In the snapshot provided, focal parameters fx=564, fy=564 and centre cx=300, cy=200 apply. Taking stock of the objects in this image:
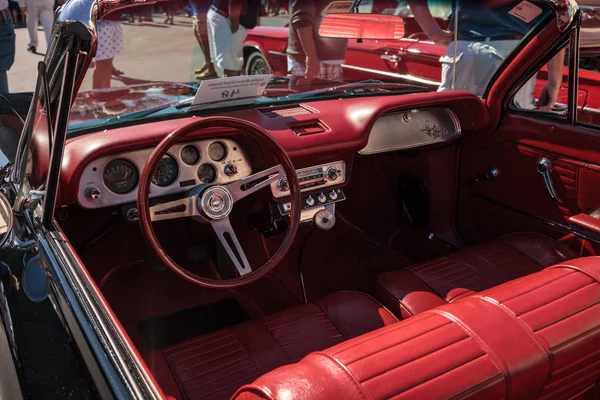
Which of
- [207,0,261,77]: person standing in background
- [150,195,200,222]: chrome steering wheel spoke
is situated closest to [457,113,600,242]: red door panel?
[150,195,200,222]: chrome steering wheel spoke

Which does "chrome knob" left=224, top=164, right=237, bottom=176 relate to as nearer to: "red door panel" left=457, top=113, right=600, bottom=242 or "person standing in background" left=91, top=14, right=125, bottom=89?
"person standing in background" left=91, top=14, right=125, bottom=89

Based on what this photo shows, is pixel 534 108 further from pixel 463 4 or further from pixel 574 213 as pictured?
pixel 463 4

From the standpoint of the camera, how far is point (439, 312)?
1315 mm

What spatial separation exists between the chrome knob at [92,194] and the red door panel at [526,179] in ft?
6.30

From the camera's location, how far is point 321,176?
8.27 feet

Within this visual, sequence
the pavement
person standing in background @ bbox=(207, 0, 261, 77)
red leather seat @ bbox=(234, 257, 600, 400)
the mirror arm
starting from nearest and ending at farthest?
red leather seat @ bbox=(234, 257, 600, 400), the mirror arm, the pavement, person standing in background @ bbox=(207, 0, 261, 77)

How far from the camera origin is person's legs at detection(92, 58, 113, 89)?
306cm

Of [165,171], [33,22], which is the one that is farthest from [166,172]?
[33,22]

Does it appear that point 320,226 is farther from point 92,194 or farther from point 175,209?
point 92,194

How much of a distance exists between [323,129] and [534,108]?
3.69 ft

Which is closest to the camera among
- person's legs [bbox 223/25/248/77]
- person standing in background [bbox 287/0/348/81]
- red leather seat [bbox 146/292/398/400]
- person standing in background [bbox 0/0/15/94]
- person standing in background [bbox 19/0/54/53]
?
red leather seat [bbox 146/292/398/400]

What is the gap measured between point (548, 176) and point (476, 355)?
5.76 ft

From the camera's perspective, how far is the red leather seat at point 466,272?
2.23 meters

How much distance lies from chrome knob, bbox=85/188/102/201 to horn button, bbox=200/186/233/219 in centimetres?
38
